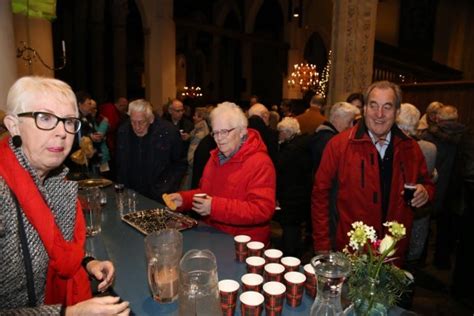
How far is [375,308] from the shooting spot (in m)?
1.19

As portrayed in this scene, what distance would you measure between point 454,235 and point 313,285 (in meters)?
3.61

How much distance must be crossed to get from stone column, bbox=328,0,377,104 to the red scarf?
5158 millimetres

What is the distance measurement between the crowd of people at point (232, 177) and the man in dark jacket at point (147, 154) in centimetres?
1

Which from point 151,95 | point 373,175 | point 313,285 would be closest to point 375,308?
point 313,285

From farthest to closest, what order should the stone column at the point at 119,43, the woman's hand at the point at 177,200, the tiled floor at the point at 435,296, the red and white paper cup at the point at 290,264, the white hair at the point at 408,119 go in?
the stone column at the point at 119,43
the tiled floor at the point at 435,296
the white hair at the point at 408,119
the woman's hand at the point at 177,200
the red and white paper cup at the point at 290,264

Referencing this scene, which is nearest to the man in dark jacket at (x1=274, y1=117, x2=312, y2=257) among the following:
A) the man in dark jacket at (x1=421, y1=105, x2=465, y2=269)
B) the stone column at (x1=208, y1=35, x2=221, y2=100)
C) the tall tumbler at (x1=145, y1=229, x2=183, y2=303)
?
the man in dark jacket at (x1=421, y1=105, x2=465, y2=269)

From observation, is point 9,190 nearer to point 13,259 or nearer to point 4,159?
point 4,159

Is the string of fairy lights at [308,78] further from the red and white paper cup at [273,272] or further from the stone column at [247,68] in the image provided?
the red and white paper cup at [273,272]

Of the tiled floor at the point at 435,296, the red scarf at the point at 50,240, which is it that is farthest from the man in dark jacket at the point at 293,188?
the red scarf at the point at 50,240

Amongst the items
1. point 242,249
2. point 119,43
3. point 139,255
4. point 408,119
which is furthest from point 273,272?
point 119,43

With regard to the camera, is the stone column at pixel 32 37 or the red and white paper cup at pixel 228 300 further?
the stone column at pixel 32 37

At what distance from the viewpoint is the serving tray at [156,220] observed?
228 cm

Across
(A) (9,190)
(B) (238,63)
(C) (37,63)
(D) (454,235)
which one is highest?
(B) (238,63)

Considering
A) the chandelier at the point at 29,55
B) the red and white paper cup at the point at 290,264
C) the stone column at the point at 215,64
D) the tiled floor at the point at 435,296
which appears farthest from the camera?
the stone column at the point at 215,64
